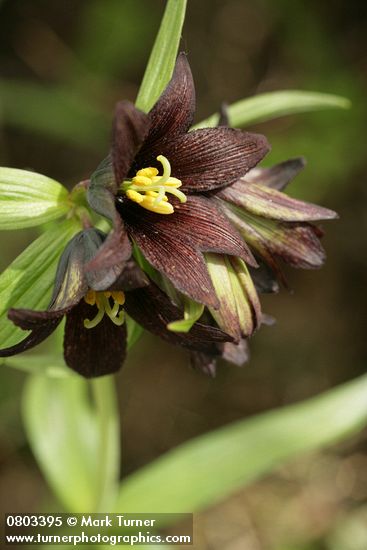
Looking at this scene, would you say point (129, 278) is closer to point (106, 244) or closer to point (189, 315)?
point (106, 244)

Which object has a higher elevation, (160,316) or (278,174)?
(278,174)

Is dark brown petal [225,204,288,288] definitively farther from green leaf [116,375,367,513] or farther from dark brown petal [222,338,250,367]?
green leaf [116,375,367,513]

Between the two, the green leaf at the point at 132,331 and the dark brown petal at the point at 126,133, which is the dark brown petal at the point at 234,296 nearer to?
the dark brown petal at the point at 126,133

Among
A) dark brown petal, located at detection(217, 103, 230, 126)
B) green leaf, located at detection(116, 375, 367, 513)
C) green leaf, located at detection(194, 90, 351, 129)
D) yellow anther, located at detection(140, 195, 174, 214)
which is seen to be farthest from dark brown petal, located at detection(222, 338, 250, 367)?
green leaf, located at detection(116, 375, 367, 513)

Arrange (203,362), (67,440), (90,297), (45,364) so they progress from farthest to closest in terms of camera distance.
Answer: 1. (67,440)
2. (45,364)
3. (203,362)
4. (90,297)

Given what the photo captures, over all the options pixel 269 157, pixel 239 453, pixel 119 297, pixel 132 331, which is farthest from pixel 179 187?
pixel 269 157

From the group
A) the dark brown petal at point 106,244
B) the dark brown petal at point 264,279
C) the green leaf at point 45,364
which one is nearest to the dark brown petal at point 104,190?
the dark brown petal at point 106,244

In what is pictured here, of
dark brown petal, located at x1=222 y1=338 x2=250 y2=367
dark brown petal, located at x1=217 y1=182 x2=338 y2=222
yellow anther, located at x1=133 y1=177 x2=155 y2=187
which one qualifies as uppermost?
dark brown petal, located at x1=217 y1=182 x2=338 y2=222
